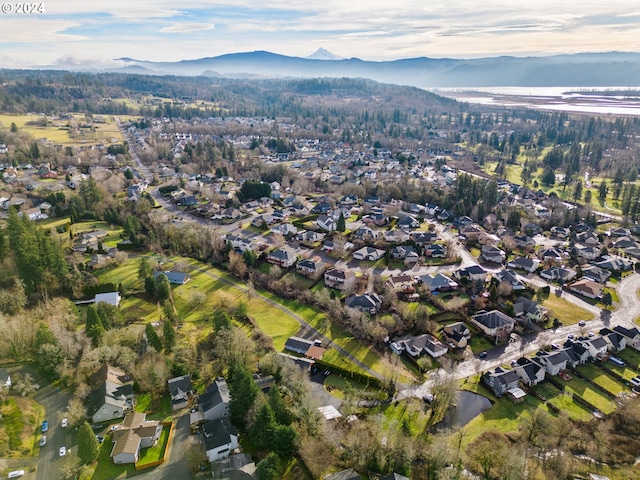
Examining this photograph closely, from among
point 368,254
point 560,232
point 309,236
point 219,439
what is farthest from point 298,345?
point 560,232

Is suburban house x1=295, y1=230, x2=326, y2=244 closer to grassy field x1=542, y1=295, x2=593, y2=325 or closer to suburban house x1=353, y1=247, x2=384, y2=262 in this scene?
suburban house x1=353, y1=247, x2=384, y2=262

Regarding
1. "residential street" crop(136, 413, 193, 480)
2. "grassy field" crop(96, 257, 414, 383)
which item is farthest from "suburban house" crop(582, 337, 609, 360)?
"residential street" crop(136, 413, 193, 480)

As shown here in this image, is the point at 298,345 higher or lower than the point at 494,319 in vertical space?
lower

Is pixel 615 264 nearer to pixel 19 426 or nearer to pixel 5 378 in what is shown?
pixel 19 426

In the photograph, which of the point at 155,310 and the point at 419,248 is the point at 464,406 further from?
the point at 155,310

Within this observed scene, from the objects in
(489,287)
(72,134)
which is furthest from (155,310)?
(72,134)

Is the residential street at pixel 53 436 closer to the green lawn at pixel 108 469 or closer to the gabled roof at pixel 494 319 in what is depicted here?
the green lawn at pixel 108 469

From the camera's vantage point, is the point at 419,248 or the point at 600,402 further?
the point at 419,248
